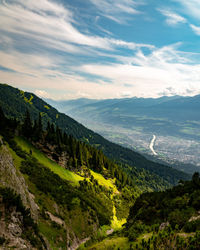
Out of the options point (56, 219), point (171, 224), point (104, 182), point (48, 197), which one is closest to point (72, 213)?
Answer: point (56, 219)

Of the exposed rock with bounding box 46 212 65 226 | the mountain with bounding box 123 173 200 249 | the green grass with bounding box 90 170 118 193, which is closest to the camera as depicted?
the mountain with bounding box 123 173 200 249

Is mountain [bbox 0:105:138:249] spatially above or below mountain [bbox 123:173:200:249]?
below

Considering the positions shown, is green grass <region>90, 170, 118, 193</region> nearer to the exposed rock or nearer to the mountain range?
the mountain range

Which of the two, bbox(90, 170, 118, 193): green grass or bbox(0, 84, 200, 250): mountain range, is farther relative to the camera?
bbox(90, 170, 118, 193): green grass

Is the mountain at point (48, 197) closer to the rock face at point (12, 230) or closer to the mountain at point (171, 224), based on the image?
the rock face at point (12, 230)

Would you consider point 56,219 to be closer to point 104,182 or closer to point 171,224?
point 171,224

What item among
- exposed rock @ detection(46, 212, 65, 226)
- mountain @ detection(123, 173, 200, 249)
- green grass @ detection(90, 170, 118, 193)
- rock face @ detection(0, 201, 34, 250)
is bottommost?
green grass @ detection(90, 170, 118, 193)

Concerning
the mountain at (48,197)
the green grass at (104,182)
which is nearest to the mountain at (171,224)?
the mountain at (48,197)

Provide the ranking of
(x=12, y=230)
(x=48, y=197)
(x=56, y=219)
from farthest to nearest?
(x=48, y=197)
(x=56, y=219)
(x=12, y=230)

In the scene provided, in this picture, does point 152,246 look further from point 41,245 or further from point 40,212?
point 40,212

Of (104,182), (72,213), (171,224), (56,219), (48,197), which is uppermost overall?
(171,224)

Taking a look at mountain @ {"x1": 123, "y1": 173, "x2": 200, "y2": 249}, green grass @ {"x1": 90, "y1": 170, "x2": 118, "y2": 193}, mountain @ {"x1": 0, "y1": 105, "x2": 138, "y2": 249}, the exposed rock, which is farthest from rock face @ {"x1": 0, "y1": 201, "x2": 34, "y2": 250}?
green grass @ {"x1": 90, "y1": 170, "x2": 118, "y2": 193}
